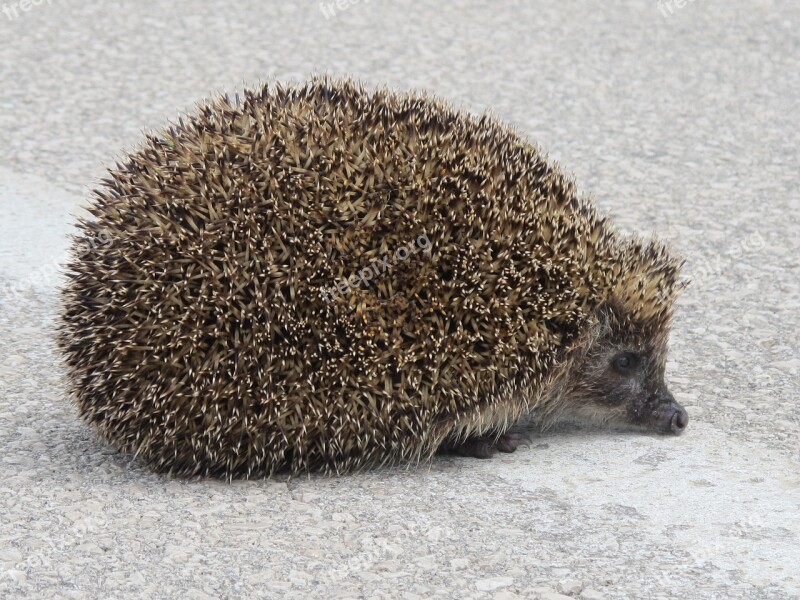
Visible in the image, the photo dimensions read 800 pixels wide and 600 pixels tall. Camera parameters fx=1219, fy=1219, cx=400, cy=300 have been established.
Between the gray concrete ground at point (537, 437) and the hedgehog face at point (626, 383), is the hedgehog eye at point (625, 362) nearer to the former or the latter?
the hedgehog face at point (626, 383)


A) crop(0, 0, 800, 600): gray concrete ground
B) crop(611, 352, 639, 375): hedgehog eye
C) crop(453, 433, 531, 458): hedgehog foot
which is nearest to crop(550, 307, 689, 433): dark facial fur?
crop(611, 352, 639, 375): hedgehog eye

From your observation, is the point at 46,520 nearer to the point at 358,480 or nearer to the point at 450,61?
the point at 358,480

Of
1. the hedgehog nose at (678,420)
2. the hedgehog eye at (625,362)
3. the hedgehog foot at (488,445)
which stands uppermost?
the hedgehog eye at (625,362)

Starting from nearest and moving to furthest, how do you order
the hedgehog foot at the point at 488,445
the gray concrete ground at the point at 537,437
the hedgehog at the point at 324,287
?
the gray concrete ground at the point at 537,437 < the hedgehog at the point at 324,287 < the hedgehog foot at the point at 488,445

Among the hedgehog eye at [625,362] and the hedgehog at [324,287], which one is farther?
the hedgehog eye at [625,362]

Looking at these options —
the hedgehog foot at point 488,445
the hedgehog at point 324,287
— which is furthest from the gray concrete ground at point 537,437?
the hedgehog at point 324,287

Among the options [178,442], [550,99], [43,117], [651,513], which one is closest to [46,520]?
[178,442]

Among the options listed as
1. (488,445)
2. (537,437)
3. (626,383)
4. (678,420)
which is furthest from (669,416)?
(488,445)
